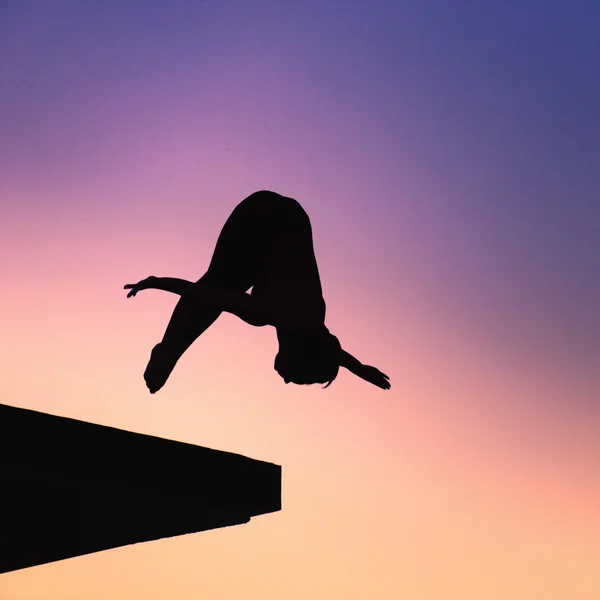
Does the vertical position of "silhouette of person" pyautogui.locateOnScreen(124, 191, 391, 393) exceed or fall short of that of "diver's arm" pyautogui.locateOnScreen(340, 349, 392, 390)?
it exceeds it

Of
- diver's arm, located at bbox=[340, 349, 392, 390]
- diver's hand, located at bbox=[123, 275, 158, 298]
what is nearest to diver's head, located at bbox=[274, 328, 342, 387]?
diver's arm, located at bbox=[340, 349, 392, 390]

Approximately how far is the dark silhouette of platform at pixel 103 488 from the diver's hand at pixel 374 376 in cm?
126

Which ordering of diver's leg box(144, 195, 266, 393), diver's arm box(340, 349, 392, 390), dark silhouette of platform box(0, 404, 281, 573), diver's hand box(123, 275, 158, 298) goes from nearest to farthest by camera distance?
dark silhouette of platform box(0, 404, 281, 573) < diver's hand box(123, 275, 158, 298) < diver's arm box(340, 349, 392, 390) < diver's leg box(144, 195, 266, 393)

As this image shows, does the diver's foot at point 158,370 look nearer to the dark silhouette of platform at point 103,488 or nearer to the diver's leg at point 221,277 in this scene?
the diver's leg at point 221,277

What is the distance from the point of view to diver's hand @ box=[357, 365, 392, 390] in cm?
348

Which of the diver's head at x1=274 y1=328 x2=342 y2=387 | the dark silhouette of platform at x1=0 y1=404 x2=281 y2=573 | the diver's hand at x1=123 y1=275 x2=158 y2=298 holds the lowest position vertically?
the dark silhouette of platform at x1=0 y1=404 x2=281 y2=573

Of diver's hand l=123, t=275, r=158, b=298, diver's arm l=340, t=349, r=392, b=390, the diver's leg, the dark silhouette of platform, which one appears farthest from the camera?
the diver's leg

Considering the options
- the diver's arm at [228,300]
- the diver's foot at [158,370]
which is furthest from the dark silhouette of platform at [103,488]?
the diver's foot at [158,370]

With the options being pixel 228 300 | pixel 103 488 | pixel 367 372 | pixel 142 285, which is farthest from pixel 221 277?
pixel 103 488

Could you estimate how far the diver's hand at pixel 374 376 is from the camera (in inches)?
137

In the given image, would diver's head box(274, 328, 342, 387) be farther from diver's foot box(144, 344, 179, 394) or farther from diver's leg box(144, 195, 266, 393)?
diver's foot box(144, 344, 179, 394)

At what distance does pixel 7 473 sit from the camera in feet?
5.02

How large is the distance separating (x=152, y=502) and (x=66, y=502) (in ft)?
0.80

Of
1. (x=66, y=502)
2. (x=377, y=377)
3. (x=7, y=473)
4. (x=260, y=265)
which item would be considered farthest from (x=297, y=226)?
(x=7, y=473)
